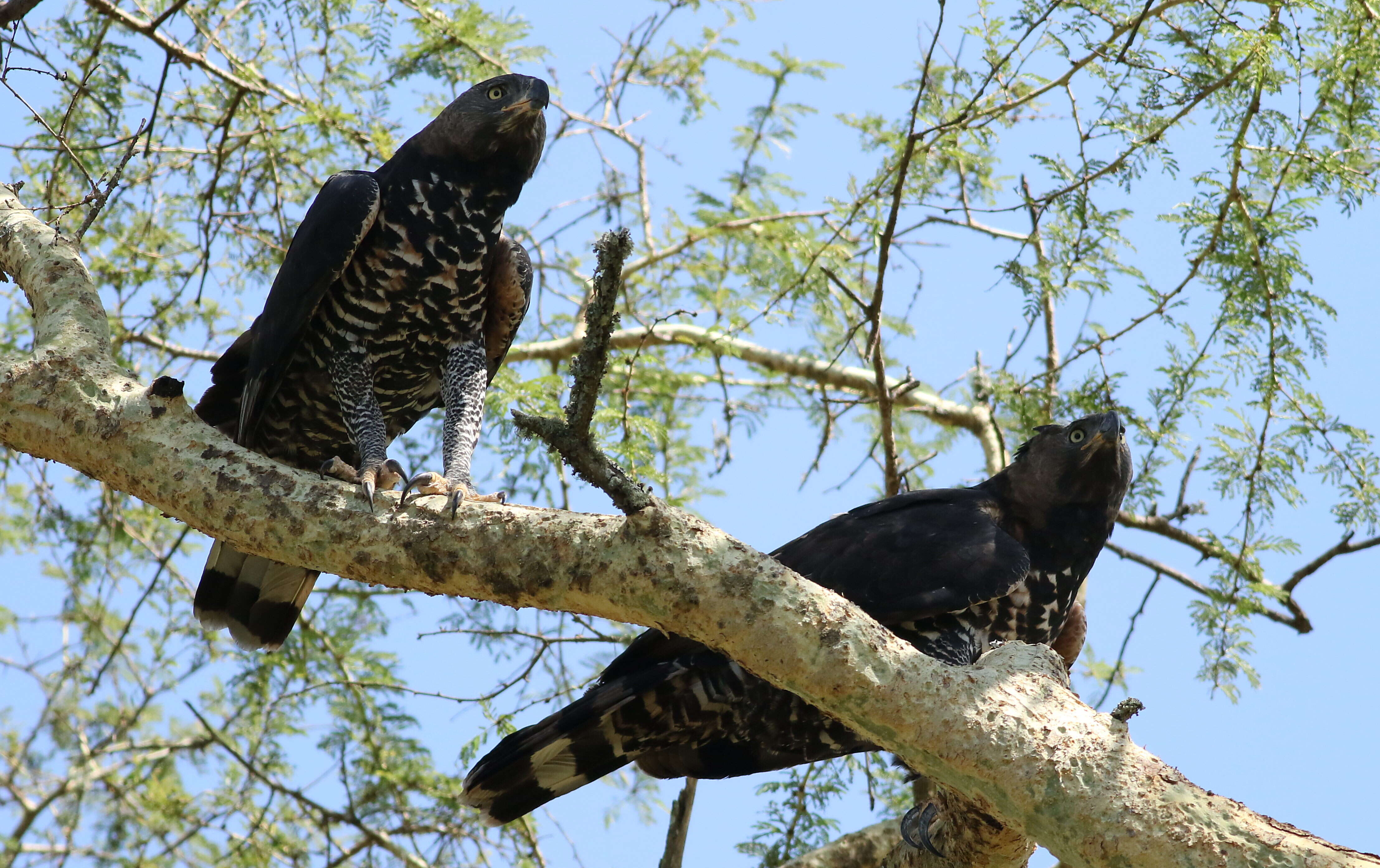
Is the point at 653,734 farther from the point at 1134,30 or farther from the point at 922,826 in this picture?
the point at 1134,30

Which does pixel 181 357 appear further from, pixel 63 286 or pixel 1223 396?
pixel 1223 396

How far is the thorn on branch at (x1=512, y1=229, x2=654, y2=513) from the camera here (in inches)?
95.0

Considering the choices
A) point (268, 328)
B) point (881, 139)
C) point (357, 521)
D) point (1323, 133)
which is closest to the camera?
point (357, 521)

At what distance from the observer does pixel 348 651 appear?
6.48m

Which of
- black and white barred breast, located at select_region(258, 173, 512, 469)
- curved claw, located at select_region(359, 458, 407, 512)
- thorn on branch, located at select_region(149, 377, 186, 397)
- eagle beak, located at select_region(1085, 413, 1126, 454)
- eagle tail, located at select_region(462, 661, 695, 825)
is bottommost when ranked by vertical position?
eagle tail, located at select_region(462, 661, 695, 825)

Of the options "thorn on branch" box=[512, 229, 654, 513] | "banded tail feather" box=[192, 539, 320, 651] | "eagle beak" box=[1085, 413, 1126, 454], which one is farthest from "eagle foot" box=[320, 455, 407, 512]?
"eagle beak" box=[1085, 413, 1126, 454]

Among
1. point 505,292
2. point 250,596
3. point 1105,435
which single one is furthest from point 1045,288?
point 250,596

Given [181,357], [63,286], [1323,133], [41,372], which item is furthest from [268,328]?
[1323,133]

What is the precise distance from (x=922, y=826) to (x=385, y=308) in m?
2.78

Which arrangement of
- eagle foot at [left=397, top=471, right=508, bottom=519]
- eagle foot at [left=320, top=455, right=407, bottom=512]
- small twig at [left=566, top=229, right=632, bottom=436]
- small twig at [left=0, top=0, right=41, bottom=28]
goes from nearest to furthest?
small twig at [left=566, top=229, right=632, bottom=436] < eagle foot at [left=397, top=471, right=508, bottom=519] < eagle foot at [left=320, top=455, right=407, bottom=512] < small twig at [left=0, top=0, right=41, bottom=28]

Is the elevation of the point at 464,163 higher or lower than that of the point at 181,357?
lower

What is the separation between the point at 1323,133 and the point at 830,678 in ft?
11.7

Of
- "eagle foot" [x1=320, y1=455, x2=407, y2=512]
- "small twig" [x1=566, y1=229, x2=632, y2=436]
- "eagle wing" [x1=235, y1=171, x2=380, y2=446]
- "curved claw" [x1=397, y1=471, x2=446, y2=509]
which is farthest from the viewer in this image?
"eagle wing" [x1=235, y1=171, x2=380, y2=446]

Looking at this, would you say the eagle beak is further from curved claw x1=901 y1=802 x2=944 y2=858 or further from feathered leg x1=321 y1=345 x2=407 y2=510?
feathered leg x1=321 y1=345 x2=407 y2=510
